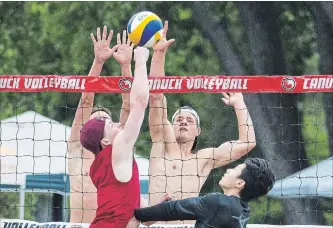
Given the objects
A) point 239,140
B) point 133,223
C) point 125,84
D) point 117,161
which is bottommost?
point 133,223

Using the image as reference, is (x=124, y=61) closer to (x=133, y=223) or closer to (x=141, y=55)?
(x=141, y=55)

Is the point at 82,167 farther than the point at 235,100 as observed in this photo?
Yes

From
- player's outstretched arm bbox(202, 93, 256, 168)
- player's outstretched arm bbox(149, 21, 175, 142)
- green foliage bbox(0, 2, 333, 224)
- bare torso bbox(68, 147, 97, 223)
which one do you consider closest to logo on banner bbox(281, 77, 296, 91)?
player's outstretched arm bbox(202, 93, 256, 168)

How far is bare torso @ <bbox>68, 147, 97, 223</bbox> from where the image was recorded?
28.5 feet

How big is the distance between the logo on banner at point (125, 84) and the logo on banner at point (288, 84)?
1.17m

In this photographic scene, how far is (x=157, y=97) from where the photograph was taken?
8.88 metres

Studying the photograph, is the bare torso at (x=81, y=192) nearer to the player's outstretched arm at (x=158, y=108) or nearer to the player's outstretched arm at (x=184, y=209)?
the player's outstretched arm at (x=158, y=108)

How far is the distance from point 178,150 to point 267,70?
397 inches

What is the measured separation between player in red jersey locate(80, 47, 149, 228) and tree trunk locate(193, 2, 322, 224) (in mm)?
9902

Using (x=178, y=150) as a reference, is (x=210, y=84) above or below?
above

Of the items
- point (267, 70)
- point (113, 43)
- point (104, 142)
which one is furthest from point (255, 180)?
point (113, 43)

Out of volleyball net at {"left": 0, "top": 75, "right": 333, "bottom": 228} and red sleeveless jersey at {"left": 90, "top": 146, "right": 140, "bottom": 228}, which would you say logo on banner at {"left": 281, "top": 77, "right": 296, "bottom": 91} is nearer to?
volleyball net at {"left": 0, "top": 75, "right": 333, "bottom": 228}

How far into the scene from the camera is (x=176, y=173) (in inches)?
348

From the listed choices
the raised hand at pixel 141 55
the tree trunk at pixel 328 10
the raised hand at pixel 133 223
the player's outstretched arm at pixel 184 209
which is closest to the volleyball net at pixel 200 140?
the tree trunk at pixel 328 10
